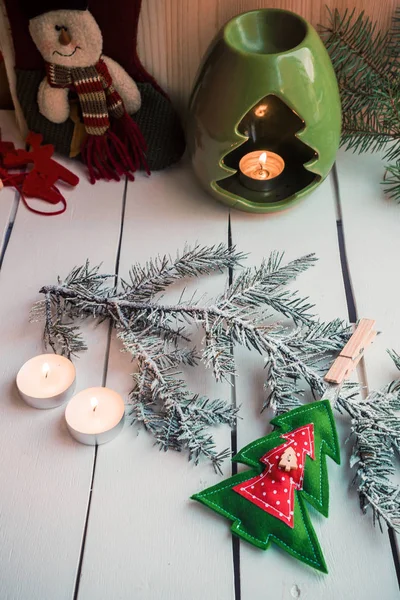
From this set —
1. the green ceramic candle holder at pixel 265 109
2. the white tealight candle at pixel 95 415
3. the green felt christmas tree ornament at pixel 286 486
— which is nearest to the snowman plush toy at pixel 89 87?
the green ceramic candle holder at pixel 265 109

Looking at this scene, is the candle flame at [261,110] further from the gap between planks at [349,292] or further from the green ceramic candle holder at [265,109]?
the gap between planks at [349,292]

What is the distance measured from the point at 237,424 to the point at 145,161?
452 mm

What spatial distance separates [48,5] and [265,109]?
0.32 metres

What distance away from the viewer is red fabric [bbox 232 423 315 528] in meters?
0.65

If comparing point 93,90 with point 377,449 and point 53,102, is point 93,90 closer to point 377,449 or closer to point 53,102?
point 53,102

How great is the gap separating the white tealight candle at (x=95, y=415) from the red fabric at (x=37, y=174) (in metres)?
0.36

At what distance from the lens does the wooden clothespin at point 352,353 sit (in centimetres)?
73

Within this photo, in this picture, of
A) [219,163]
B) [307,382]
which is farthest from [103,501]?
[219,163]

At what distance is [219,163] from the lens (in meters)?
0.88

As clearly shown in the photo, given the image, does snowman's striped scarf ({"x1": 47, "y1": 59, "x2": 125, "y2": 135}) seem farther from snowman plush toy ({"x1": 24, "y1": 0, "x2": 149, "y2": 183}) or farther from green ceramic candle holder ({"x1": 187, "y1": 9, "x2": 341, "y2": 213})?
green ceramic candle holder ({"x1": 187, "y1": 9, "x2": 341, "y2": 213})

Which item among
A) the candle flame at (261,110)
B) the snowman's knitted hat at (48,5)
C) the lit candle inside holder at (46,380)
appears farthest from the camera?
the candle flame at (261,110)

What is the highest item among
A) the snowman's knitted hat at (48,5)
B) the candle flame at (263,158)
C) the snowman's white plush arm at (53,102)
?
the snowman's knitted hat at (48,5)

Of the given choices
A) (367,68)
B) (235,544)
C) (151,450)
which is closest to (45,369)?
(151,450)

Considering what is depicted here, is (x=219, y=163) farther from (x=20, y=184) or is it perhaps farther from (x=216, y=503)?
(x=216, y=503)
